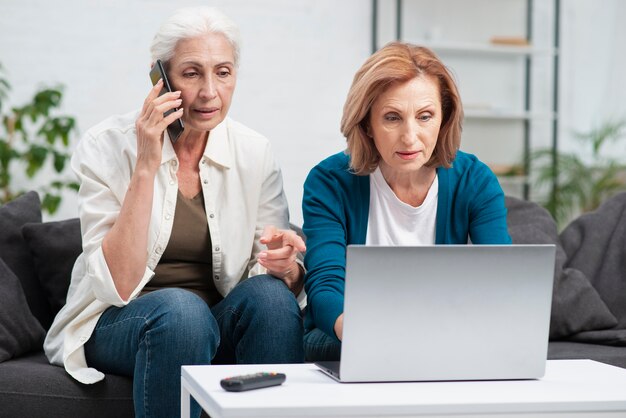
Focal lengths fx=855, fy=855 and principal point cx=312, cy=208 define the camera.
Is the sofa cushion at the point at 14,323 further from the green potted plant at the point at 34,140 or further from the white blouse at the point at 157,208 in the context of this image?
the green potted plant at the point at 34,140

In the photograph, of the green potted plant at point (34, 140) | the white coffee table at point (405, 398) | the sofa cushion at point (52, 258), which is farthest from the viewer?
the green potted plant at point (34, 140)

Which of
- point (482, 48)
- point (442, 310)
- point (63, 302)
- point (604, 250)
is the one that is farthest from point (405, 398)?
point (482, 48)

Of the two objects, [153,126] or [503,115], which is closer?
[153,126]

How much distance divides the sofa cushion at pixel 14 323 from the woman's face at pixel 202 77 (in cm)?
69

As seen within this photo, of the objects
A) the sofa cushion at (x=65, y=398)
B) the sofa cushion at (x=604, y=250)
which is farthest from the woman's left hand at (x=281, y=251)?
the sofa cushion at (x=604, y=250)

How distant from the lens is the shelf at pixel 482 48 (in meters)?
4.52

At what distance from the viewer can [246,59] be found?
416cm

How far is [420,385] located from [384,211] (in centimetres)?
66

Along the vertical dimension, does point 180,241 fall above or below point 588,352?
above

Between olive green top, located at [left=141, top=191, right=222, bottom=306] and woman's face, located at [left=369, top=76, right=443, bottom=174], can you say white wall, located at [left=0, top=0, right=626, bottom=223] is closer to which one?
olive green top, located at [left=141, top=191, right=222, bottom=306]

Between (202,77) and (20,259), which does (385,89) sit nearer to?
(202,77)

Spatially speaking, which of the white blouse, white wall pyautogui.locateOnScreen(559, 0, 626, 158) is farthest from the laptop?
white wall pyautogui.locateOnScreen(559, 0, 626, 158)

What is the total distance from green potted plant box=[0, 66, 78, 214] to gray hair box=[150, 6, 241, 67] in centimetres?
159

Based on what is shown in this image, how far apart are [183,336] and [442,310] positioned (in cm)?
61
